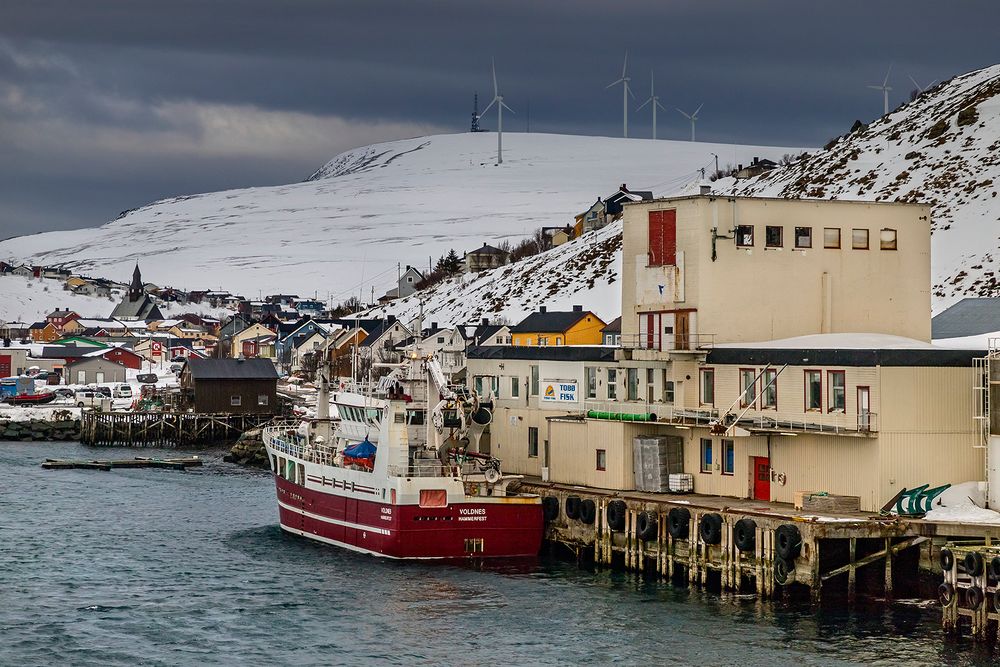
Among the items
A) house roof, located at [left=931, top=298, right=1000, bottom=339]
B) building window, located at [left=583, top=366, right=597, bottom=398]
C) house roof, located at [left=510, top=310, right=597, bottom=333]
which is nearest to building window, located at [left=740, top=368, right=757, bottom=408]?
building window, located at [left=583, top=366, right=597, bottom=398]

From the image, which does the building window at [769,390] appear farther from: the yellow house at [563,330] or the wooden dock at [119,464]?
the yellow house at [563,330]

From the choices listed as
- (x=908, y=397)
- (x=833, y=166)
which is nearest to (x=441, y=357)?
(x=908, y=397)

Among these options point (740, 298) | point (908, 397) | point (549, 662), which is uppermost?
point (740, 298)

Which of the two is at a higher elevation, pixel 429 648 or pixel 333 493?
pixel 333 493

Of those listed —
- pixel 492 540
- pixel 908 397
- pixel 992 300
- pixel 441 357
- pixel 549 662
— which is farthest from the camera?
pixel 992 300

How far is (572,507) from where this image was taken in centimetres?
5425

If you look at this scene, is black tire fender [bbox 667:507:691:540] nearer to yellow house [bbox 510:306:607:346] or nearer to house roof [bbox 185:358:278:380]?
yellow house [bbox 510:306:607:346]

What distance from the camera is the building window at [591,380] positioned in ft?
194

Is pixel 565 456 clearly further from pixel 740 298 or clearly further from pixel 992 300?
pixel 992 300

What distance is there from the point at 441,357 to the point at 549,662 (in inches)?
1103

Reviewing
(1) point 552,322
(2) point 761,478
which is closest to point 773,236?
(2) point 761,478

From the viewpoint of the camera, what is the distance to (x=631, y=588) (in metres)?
49.0

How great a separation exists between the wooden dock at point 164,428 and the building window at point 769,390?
218 feet

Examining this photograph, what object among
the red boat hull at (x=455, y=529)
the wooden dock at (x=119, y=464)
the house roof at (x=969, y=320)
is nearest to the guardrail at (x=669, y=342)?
the red boat hull at (x=455, y=529)
